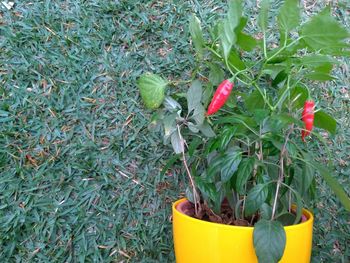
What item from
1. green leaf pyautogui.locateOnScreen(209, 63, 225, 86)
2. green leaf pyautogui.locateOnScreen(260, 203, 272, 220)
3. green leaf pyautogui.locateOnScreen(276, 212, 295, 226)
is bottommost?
green leaf pyautogui.locateOnScreen(276, 212, 295, 226)

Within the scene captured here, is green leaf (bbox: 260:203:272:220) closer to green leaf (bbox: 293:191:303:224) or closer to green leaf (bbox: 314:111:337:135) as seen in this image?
green leaf (bbox: 293:191:303:224)

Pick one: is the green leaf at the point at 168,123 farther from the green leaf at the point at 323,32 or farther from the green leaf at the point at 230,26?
the green leaf at the point at 323,32

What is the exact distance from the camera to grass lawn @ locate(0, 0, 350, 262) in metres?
1.47

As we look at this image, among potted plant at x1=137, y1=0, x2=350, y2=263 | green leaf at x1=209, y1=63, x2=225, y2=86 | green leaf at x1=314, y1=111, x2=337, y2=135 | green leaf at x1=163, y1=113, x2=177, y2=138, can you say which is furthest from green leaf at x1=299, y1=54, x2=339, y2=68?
green leaf at x1=163, y1=113, x2=177, y2=138

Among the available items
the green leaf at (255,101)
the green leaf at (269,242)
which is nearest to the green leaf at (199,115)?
the green leaf at (255,101)

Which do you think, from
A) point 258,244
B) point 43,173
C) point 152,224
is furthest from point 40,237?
point 258,244

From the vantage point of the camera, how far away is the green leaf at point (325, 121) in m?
1.16

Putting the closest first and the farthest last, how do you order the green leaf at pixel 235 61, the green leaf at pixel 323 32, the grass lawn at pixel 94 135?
1. the green leaf at pixel 323 32
2. the green leaf at pixel 235 61
3. the grass lawn at pixel 94 135

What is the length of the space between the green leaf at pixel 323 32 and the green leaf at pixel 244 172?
29cm

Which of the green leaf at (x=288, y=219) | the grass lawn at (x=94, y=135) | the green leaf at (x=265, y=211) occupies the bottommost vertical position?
the grass lawn at (x=94, y=135)

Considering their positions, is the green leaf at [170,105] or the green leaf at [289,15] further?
the green leaf at [170,105]

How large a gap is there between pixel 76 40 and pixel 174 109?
494mm

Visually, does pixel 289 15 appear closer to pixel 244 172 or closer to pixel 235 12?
pixel 235 12

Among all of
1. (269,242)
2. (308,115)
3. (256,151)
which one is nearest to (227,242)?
(269,242)
